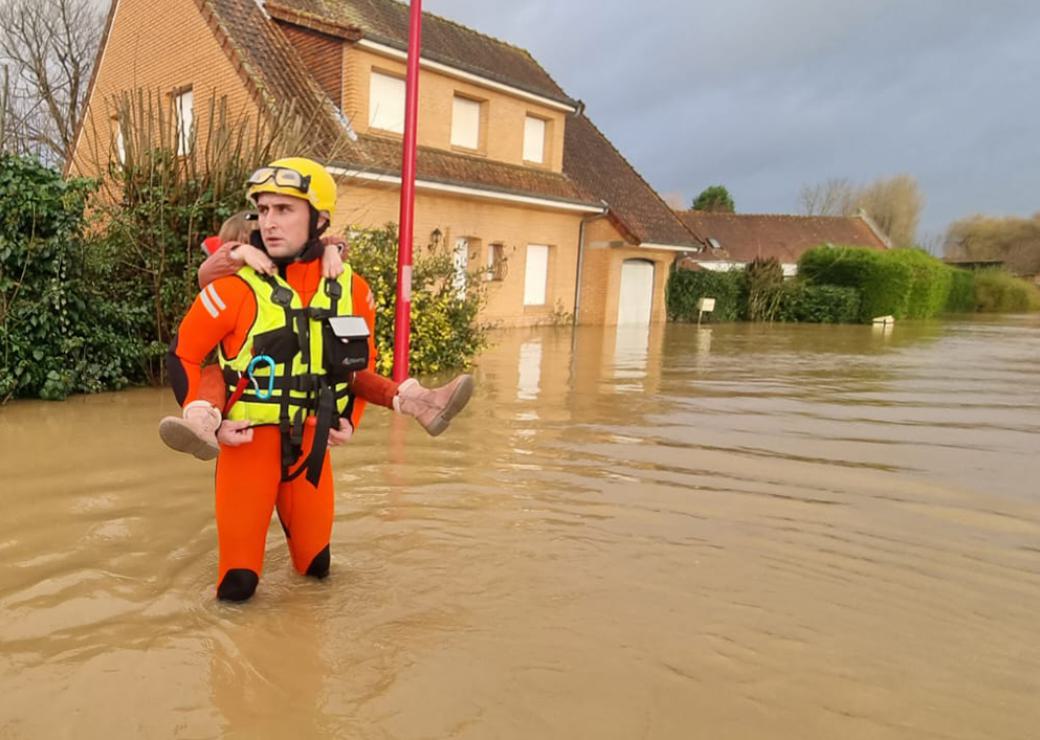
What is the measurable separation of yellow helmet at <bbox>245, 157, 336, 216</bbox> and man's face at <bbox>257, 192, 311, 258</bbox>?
0.11 ft

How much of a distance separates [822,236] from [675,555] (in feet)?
154

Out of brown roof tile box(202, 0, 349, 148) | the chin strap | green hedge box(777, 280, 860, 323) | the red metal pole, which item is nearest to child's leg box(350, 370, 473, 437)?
the chin strap

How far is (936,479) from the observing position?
6.33m

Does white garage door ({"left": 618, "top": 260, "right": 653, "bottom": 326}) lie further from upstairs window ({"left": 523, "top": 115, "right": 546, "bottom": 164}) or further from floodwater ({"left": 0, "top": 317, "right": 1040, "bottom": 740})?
floodwater ({"left": 0, "top": 317, "right": 1040, "bottom": 740})

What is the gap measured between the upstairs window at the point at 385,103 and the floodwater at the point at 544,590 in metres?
10.6

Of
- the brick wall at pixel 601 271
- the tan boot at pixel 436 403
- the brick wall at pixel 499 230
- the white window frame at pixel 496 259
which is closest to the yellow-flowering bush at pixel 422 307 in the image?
the brick wall at pixel 499 230

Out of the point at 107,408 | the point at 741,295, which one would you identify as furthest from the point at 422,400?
the point at 741,295

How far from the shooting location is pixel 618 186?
25266mm

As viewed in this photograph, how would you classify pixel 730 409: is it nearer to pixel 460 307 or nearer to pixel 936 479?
pixel 936 479

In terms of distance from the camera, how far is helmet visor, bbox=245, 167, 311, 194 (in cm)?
319

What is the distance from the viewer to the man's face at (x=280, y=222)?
3.23m

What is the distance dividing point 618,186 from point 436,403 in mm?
22873

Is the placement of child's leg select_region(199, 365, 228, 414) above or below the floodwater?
above

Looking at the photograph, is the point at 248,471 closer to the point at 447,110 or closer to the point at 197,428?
the point at 197,428
